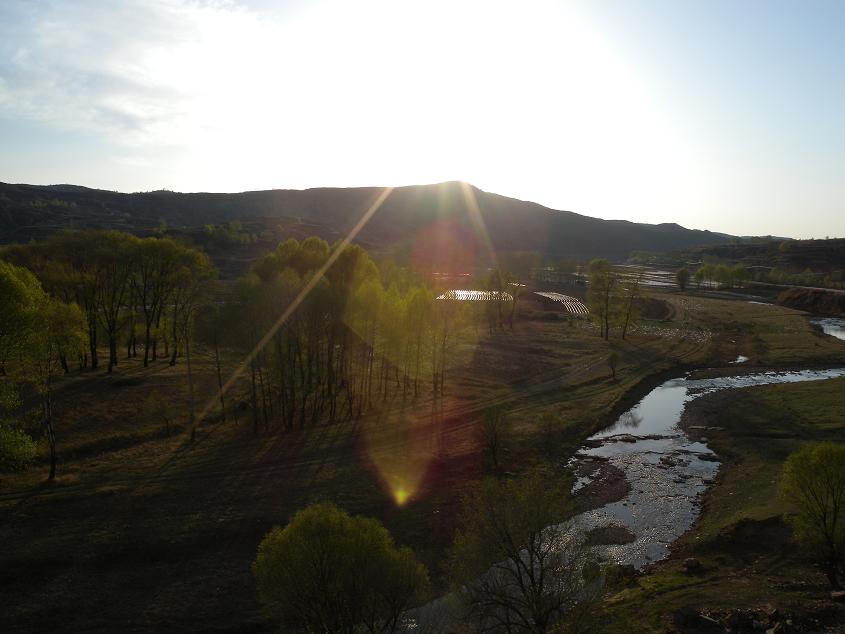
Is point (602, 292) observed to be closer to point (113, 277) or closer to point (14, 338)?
point (113, 277)

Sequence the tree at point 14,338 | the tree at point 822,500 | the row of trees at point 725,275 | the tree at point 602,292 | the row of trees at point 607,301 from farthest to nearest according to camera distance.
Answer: the row of trees at point 725,275 → the tree at point 602,292 → the row of trees at point 607,301 → the tree at point 14,338 → the tree at point 822,500

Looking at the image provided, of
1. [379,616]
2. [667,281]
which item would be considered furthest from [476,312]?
[667,281]

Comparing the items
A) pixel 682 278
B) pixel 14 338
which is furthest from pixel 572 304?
pixel 14 338

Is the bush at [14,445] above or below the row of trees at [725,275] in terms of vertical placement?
below

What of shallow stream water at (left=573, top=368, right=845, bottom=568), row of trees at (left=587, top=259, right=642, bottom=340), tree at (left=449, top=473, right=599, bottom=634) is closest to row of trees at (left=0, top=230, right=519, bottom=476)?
shallow stream water at (left=573, top=368, right=845, bottom=568)

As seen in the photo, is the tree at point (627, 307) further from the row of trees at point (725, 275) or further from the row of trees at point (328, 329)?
the row of trees at point (725, 275)

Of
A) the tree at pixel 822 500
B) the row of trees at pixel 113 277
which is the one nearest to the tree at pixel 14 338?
the row of trees at pixel 113 277
